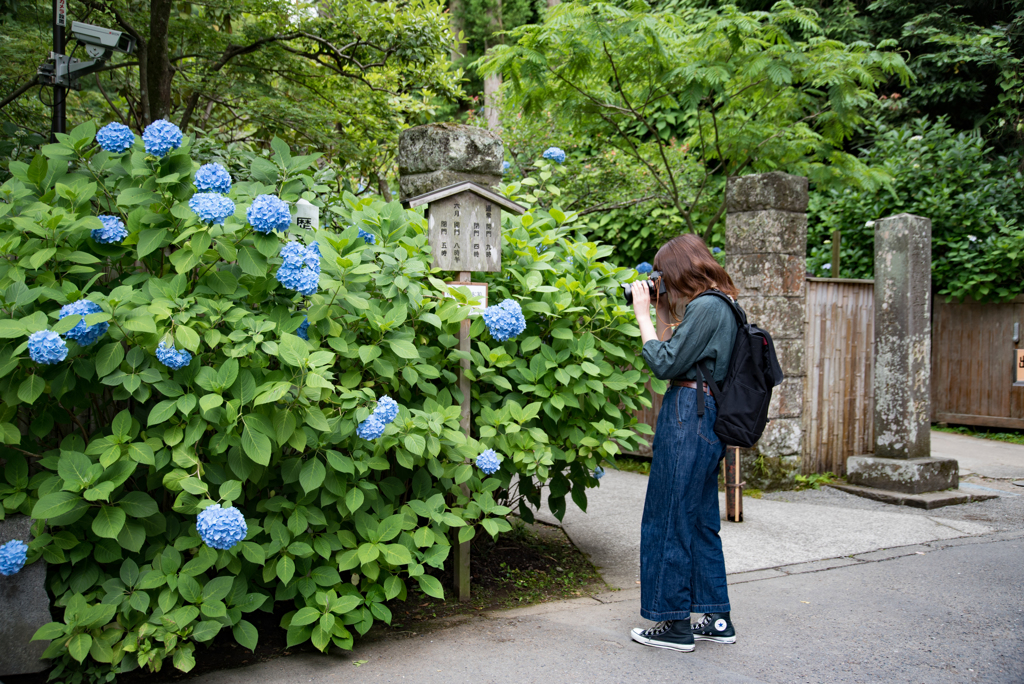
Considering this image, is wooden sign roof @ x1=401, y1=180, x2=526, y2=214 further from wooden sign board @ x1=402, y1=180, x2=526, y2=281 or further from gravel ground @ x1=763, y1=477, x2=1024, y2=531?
gravel ground @ x1=763, y1=477, x2=1024, y2=531

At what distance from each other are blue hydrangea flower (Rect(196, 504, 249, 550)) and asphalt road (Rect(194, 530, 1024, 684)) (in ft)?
2.29

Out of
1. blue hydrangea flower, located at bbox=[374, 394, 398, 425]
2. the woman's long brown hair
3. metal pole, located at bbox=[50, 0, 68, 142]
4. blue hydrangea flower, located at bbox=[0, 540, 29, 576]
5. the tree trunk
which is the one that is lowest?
blue hydrangea flower, located at bbox=[0, 540, 29, 576]

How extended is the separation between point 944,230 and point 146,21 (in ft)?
32.5

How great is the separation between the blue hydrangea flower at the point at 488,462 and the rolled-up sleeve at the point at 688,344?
2.59ft

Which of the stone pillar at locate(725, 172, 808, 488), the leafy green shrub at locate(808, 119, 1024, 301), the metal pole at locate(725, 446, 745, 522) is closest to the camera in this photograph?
the metal pole at locate(725, 446, 745, 522)

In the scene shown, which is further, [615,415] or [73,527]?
[615,415]

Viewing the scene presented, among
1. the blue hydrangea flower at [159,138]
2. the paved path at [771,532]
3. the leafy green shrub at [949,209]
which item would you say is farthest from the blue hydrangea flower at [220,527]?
the leafy green shrub at [949,209]

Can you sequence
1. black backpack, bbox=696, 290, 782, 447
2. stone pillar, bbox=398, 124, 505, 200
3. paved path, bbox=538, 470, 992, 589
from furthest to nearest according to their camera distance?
stone pillar, bbox=398, 124, 505, 200 < paved path, bbox=538, 470, 992, 589 < black backpack, bbox=696, 290, 782, 447

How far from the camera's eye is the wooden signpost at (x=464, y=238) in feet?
11.4

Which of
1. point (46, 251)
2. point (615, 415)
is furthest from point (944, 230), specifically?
point (46, 251)

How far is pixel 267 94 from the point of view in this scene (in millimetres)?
7328

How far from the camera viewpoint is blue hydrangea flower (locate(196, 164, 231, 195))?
2785 millimetres

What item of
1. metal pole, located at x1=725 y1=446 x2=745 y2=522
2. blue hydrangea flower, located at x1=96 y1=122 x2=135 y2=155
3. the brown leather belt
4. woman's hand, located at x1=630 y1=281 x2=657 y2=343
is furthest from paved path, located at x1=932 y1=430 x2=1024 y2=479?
blue hydrangea flower, located at x1=96 y1=122 x2=135 y2=155

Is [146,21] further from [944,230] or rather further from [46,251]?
[944,230]
